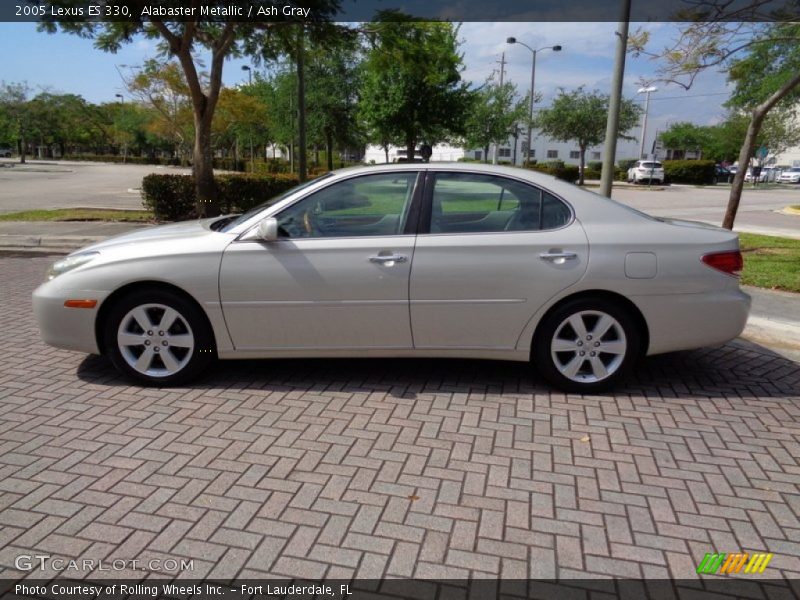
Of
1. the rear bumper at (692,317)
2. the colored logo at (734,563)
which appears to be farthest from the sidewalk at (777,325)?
the colored logo at (734,563)

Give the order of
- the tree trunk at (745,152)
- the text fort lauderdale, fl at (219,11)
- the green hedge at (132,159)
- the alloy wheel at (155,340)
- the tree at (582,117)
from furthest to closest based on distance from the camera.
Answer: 1. the green hedge at (132,159)
2. the tree at (582,117)
3. the text fort lauderdale, fl at (219,11)
4. the tree trunk at (745,152)
5. the alloy wheel at (155,340)

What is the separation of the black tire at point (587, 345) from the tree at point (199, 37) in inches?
379

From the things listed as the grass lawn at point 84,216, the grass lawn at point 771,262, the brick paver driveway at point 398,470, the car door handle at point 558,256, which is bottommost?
the brick paver driveway at point 398,470

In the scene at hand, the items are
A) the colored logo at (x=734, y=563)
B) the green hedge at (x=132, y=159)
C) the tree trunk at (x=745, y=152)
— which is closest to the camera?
the colored logo at (x=734, y=563)

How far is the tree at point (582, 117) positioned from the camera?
1633 inches

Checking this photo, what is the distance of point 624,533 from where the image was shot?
8.94ft

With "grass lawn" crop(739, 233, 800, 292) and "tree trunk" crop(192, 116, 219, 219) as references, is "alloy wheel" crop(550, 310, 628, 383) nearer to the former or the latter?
"grass lawn" crop(739, 233, 800, 292)

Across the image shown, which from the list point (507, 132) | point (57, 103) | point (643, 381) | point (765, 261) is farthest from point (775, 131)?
point (57, 103)

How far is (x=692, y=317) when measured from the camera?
13.9 feet

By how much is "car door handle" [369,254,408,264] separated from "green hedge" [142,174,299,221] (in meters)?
10.3

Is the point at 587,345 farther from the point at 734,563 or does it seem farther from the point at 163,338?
the point at 163,338

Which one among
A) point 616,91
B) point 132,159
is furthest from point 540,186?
point 132,159

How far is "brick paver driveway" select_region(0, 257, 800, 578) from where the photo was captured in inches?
102

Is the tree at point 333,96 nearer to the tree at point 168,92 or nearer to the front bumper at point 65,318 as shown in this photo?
the tree at point 168,92
